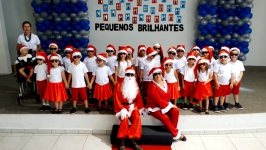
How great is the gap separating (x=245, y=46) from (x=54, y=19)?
539 cm

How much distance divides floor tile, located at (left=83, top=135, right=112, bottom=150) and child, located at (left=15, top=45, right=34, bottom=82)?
1.75 m

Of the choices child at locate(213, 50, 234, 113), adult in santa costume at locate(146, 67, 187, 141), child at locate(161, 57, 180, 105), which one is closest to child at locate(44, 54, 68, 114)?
adult in santa costume at locate(146, 67, 187, 141)

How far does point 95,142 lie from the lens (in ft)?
13.9

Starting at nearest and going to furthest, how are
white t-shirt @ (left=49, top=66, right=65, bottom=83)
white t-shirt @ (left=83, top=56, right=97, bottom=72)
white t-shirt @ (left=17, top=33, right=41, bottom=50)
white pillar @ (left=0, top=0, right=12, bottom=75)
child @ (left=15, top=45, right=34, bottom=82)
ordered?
white t-shirt @ (left=49, top=66, right=65, bottom=83), child @ (left=15, top=45, right=34, bottom=82), white t-shirt @ (left=83, top=56, right=97, bottom=72), white t-shirt @ (left=17, top=33, right=41, bottom=50), white pillar @ (left=0, top=0, right=12, bottom=75)

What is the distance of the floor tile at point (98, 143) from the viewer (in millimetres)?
4082

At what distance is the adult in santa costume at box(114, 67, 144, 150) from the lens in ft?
13.1

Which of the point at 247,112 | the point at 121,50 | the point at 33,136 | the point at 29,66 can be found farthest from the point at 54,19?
the point at 247,112

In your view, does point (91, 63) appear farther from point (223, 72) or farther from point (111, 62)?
point (223, 72)

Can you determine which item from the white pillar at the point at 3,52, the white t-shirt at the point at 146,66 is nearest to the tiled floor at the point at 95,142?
the white t-shirt at the point at 146,66

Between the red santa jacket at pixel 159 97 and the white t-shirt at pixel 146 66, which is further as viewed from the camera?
the white t-shirt at pixel 146 66

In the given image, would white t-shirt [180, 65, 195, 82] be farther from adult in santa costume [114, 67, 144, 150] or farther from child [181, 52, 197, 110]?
adult in santa costume [114, 67, 144, 150]

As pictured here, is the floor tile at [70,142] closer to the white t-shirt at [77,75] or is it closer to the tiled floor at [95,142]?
the tiled floor at [95,142]

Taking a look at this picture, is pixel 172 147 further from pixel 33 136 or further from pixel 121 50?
pixel 33 136

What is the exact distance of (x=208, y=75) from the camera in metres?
4.56
